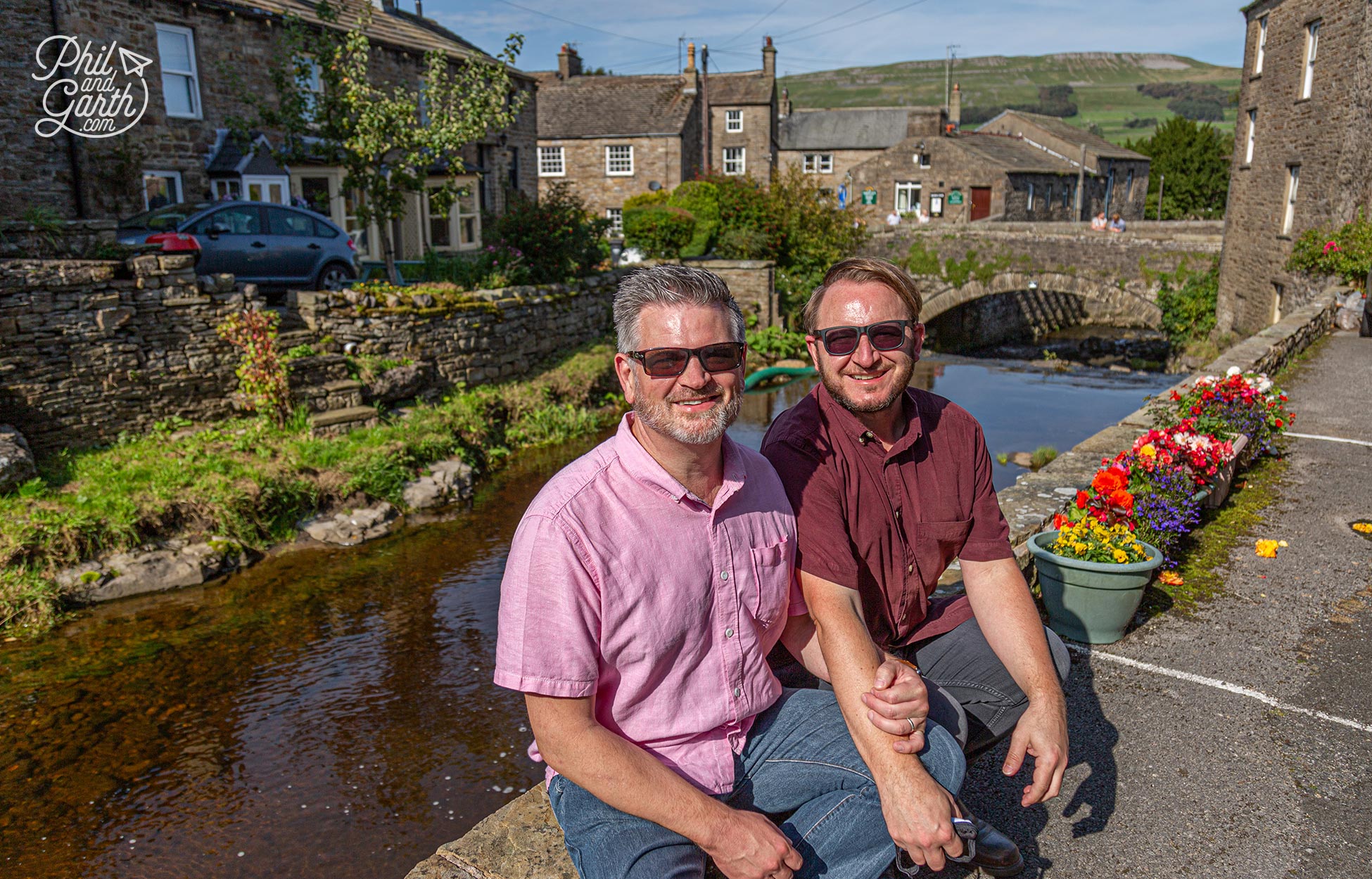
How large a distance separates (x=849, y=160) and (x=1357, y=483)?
128 ft

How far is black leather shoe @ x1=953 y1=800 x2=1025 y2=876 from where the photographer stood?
7.96 ft

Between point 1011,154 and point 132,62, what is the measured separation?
3188 cm

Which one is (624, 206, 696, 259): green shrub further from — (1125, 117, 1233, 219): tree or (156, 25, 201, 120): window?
(1125, 117, 1233, 219): tree

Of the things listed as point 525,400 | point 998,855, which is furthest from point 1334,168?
point 998,855

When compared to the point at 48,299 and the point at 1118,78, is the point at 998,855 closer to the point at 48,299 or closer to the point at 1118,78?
the point at 48,299

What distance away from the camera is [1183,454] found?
522 cm

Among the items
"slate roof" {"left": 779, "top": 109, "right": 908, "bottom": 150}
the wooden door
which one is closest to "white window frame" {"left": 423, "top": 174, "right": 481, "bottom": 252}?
the wooden door

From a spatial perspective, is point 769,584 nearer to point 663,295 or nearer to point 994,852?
point 663,295

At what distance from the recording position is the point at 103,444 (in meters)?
9.95

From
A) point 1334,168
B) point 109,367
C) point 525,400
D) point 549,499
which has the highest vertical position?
point 1334,168

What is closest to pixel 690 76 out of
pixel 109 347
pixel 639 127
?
pixel 639 127

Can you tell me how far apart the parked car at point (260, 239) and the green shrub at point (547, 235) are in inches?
128

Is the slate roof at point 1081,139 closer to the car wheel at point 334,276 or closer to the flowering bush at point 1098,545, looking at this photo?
the car wheel at point 334,276

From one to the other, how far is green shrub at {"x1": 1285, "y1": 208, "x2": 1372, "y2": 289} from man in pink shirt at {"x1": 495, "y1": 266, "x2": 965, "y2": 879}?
603 inches
